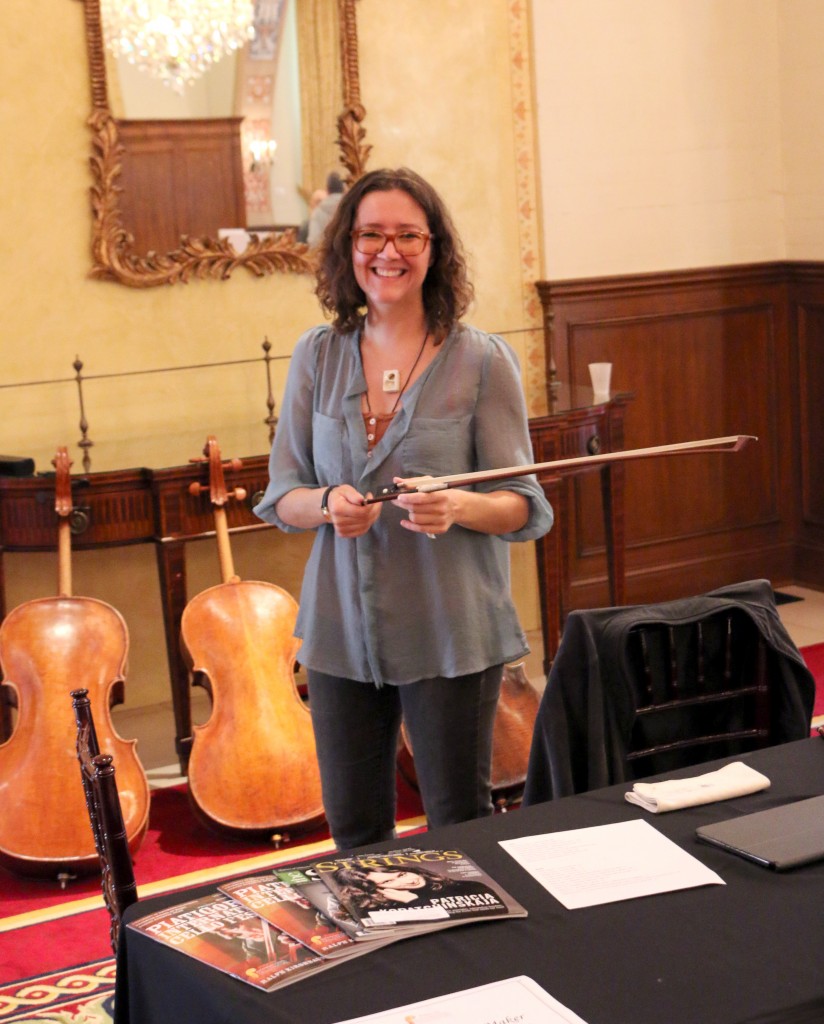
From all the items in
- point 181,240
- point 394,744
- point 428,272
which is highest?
point 181,240

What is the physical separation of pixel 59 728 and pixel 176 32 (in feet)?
6.87

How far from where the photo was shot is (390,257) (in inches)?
77.7

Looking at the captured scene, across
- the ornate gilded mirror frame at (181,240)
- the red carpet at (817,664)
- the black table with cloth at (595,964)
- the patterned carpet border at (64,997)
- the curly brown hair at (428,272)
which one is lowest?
the patterned carpet border at (64,997)

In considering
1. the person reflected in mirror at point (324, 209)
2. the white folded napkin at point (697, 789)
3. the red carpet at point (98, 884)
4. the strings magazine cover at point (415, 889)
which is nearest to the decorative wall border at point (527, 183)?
the person reflected in mirror at point (324, 209)

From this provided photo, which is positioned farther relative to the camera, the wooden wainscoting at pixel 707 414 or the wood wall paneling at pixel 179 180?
the wooden wainscoting at pixel 707 414

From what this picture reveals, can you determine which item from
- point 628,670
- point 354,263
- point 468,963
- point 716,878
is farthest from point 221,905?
point 354,263

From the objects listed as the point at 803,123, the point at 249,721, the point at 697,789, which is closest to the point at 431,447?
the point at 697,789

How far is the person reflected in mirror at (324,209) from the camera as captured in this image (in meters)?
4.11

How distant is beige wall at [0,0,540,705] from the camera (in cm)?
375

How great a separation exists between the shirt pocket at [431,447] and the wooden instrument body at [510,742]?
4.92 ft

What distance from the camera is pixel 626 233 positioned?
15.7ft

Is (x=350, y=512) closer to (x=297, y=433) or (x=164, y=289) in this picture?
(x=297, y=433)

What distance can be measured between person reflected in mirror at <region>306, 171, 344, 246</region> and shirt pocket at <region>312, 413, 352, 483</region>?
7.15 feet

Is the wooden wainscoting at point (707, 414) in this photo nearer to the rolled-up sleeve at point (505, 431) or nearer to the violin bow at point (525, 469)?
the rolled-up sleeve at point (505, 431)
